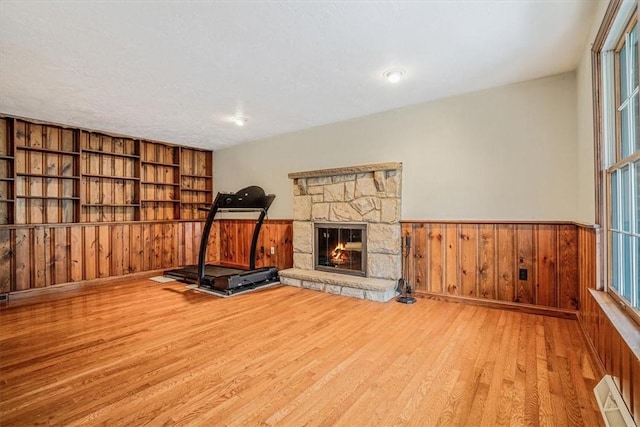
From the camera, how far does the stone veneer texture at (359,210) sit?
407cm

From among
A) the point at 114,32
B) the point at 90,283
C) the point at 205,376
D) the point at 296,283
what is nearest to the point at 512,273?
the point at 296,283

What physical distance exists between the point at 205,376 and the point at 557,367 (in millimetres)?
2335

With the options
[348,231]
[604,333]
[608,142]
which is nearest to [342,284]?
[348,231]

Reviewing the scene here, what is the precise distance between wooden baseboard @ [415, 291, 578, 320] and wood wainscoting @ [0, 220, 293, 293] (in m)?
2.42

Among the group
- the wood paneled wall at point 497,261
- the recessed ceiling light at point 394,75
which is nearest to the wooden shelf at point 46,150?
the recessed ceiling light at point 394,75

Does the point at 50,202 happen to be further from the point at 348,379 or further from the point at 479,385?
the point at 479,385

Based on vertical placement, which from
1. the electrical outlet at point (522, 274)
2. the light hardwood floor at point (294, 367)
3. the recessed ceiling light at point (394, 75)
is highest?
the recessed ceiling light at point (394, 75)

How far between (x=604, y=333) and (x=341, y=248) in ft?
9.94

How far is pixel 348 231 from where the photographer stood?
14.9 ft

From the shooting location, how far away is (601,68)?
2.25 meters

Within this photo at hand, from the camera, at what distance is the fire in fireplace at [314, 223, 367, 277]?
4383mm

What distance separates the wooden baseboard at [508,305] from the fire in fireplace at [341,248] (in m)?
0.91

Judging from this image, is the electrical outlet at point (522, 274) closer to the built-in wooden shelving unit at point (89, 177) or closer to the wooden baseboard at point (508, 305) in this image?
the wooden baseboard at point (508, 305)

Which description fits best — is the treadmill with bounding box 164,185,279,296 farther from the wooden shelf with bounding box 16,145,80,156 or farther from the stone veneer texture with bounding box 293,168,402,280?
the wooden shelf with bounding box 16,145,80,156
